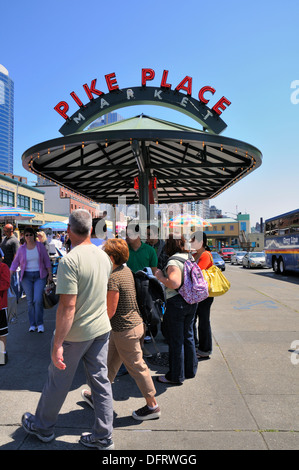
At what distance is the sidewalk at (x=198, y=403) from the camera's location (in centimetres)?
287

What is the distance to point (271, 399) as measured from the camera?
3662mm

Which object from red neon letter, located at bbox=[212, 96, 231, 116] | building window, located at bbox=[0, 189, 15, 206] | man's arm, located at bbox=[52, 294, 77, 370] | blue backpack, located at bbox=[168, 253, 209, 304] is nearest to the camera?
man's arm, located at bbox=[52, 294, 77, 370]

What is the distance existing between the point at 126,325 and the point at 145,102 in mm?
8773

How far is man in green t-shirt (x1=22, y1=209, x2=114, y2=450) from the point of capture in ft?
8.54

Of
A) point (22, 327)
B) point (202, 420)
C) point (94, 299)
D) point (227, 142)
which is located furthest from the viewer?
point (227, 142)

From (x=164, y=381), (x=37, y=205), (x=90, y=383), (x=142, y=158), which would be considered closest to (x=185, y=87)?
(x=142, y=158)

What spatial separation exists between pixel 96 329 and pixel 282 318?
5.95 meters

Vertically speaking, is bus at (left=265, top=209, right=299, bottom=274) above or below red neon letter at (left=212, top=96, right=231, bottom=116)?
below

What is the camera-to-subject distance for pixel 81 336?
2.71 m

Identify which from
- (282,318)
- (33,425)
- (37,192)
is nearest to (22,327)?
(33,425)

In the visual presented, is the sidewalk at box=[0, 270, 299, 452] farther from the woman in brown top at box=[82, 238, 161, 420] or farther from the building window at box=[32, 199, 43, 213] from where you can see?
the building window at box=[32, 199, 43, 213]

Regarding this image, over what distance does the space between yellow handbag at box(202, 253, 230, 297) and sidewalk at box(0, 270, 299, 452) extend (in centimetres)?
98

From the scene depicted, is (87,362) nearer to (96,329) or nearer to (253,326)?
(96,329)

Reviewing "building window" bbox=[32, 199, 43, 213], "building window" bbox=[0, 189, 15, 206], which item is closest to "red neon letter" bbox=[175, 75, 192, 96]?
"building window" bbox=[0, 189, 15, 206]
